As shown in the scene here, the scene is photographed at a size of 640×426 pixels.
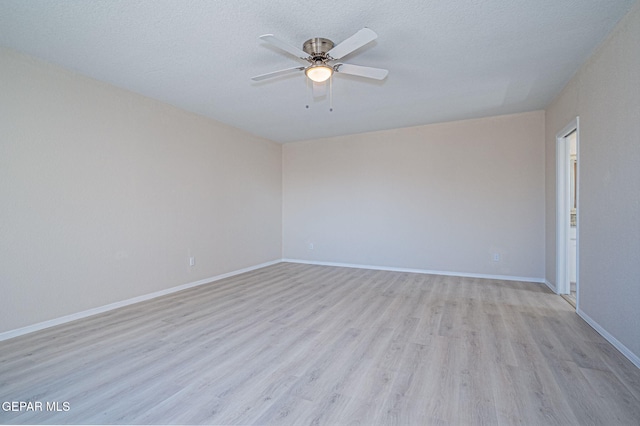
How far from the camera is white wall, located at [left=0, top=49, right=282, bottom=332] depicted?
2.56m

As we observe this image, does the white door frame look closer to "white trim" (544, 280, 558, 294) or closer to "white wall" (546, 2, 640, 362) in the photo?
"white trim" (544, 280, 558, 294)

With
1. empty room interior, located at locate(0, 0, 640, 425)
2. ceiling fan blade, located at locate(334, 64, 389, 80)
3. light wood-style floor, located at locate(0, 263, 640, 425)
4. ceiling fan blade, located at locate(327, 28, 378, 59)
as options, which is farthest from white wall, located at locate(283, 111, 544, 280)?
ceiling fan blade, located at locate(327, 28, 378, 59)

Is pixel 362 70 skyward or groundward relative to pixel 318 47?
groundward

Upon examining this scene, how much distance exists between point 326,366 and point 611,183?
2701 mm

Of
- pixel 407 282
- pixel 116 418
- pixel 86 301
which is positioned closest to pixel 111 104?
pixel 86 301

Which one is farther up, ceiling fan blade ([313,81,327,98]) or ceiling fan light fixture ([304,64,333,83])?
ceiling fan blade ([313,81,327,98])

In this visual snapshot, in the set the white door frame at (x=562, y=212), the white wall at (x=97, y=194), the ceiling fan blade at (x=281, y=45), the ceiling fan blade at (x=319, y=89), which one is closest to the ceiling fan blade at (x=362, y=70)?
the ceiling fan blade at (x=281, y=45)

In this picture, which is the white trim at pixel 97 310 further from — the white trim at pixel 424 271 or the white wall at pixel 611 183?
the white wall at pixel 611 183

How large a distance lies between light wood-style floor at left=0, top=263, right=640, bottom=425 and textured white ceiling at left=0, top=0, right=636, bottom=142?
8.28 ft

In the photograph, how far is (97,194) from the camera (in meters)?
3.13

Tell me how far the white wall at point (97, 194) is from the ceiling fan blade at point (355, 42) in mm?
2676

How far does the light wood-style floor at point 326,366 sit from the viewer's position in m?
1.58

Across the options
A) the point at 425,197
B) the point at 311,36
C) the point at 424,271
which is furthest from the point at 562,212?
the point at 311,36

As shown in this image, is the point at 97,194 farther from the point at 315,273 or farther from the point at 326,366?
the point at 315,273
